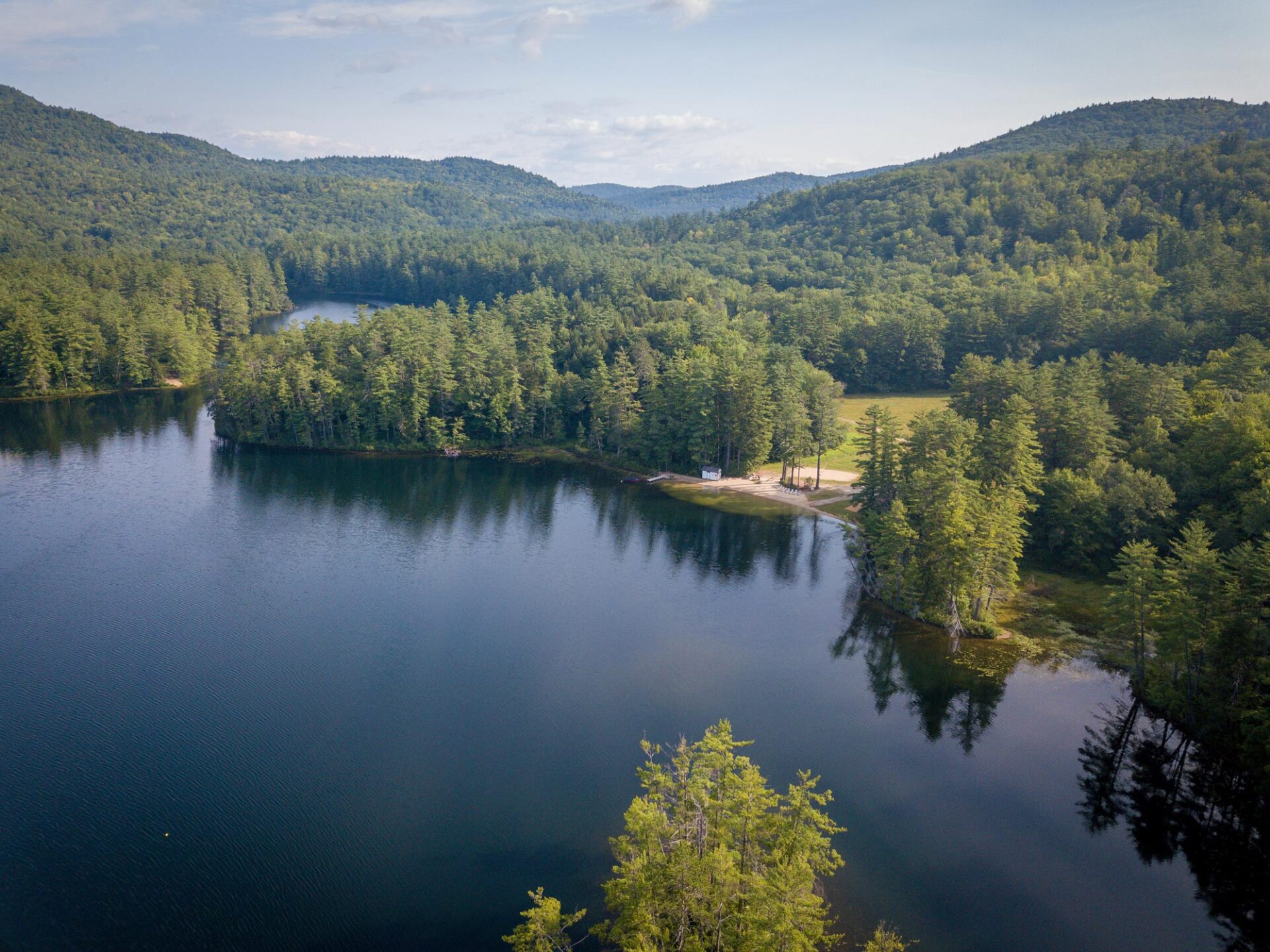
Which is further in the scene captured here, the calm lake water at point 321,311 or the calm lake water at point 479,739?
the calm lake water at point 321,311

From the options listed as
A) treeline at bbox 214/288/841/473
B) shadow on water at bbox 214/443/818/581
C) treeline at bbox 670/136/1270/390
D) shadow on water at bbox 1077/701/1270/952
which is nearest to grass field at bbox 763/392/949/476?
treeline at bbox 214/288/841/473

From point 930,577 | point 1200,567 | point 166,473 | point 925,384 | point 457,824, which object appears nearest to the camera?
point 457,824

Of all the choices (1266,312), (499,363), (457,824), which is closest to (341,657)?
(457,824)

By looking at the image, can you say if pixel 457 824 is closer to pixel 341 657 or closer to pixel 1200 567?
pixel 341 657

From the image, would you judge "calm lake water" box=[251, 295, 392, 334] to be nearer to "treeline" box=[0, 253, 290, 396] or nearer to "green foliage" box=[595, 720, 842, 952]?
"treeline" box=[0, 253, 290, 396]

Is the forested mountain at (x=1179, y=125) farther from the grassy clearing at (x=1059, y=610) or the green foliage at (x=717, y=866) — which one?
the green foliage at (x=717, y=866)

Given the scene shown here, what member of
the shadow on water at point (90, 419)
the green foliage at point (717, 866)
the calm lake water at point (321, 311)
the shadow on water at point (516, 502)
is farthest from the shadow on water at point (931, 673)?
the calm lake water at point (321, 311)

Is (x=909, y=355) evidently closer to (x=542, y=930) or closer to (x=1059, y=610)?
(x=1059, y=610)
